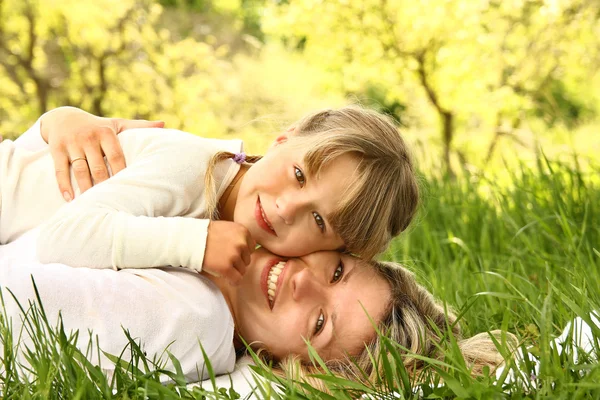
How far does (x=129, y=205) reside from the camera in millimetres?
2207

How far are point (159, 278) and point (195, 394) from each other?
24.1 inches

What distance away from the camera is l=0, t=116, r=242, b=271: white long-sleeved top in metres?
2.11

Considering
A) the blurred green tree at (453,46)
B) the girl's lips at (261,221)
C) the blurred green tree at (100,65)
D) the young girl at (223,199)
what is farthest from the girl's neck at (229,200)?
the blurred green tree at (100,65)

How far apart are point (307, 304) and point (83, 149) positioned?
936 millimetres

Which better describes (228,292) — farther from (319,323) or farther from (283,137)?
(283,137)

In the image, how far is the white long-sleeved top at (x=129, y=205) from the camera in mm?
2111

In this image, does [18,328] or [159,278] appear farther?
[159,278]

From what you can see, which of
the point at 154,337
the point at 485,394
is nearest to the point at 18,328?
the point at 154,337

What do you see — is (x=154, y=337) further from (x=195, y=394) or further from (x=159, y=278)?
(x=195, y=394)

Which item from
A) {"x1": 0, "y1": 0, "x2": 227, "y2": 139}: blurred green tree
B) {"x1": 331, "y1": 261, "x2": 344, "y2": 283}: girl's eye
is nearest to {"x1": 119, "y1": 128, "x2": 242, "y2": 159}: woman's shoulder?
{"x1": 331, "y1": 261, "x2": 344, "y2": 283}: girl's eye

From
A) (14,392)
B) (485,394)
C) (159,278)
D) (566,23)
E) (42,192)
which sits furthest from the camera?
(566,23)

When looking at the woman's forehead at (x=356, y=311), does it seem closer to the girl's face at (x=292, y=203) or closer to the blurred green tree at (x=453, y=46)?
the girl's face at (x=292, y=203)

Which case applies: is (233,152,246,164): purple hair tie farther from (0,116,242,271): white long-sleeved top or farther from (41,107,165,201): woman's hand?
(41,107,165,201): woman's hand

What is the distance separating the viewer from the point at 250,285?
7.83 ft
